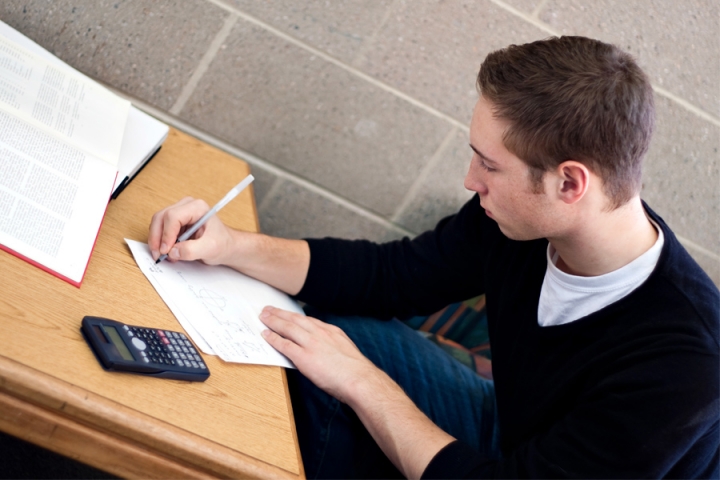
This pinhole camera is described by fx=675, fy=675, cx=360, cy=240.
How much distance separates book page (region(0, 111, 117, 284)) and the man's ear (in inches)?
27.7

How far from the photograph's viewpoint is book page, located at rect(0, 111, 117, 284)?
848mm

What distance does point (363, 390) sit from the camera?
1068 mm

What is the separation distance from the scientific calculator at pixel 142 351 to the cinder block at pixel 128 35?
88 centimetres

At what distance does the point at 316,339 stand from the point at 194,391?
0.95 feet

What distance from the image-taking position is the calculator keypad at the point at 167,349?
79cm

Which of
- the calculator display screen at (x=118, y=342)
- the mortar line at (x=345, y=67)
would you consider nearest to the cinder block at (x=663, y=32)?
the mortar line at (x=345, y=67)

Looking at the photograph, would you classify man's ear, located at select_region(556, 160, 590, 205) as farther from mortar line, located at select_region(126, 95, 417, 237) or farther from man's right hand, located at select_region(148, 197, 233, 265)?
mortar line, located at select_region(126, 95, 417, 237)

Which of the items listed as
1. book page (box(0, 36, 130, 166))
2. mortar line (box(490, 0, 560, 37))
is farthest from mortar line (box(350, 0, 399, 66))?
book page (box(0, 36, 130, 166))

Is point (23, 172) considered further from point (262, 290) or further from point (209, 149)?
point (209, 149)

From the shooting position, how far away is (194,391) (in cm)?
81

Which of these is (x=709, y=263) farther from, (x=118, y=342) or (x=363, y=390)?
(x=118, y=342)

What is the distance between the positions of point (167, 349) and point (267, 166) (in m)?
0.92

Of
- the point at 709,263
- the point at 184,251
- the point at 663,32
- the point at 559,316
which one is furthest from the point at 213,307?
the point at 709,263

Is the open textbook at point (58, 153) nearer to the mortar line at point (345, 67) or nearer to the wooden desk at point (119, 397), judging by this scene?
the wooden desk at point (119, 397)
